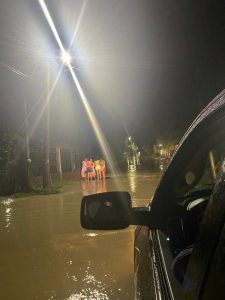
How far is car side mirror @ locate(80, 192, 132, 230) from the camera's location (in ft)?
7.00

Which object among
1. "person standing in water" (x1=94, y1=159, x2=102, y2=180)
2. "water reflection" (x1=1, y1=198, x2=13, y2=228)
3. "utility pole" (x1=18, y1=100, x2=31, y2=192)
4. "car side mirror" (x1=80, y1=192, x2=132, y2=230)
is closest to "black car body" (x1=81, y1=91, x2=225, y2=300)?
"car side mirror" (x1=80, y1=192, x2=132, y2=230)

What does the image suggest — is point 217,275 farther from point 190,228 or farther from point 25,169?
point 25,169

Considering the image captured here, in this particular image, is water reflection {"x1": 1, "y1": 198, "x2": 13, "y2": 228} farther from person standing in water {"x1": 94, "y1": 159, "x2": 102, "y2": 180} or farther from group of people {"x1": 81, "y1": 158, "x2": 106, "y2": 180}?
person standing in water {"x1": 94, "y1": 159, "x2": 102, "y2": 180}

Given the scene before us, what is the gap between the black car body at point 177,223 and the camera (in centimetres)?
131

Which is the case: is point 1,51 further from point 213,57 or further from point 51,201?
point 213,57

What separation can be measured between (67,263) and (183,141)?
4.81 meters

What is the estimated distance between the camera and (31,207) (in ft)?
45.6

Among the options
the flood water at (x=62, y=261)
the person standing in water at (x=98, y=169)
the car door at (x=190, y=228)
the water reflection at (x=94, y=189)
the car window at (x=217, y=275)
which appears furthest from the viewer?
the person standing in water at (x=98, y=169)

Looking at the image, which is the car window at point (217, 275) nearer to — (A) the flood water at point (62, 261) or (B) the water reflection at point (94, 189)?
(A) the flood water at point (62, 261)

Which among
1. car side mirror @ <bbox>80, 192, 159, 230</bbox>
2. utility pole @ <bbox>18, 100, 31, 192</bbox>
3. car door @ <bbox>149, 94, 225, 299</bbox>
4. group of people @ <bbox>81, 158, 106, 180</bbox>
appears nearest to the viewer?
car door @ <bbox>149, 94, 225, 299</bbox>

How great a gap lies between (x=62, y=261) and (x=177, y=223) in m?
4.66

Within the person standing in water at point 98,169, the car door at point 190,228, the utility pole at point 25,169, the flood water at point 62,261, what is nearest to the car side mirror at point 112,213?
the car door at point 190,228

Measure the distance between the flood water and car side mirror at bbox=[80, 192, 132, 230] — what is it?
2.85 m

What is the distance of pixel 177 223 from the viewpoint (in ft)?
7.81
